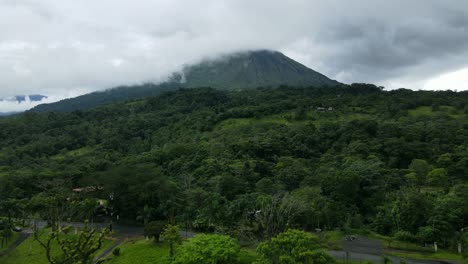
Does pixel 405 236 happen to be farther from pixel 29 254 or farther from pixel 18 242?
pixel 18 242

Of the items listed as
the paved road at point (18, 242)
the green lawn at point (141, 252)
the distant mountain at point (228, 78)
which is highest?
the distant mountain at point (228, 78)

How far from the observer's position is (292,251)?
19.1m

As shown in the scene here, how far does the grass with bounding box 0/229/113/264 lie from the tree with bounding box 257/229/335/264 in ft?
54.4

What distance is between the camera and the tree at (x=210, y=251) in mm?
20891

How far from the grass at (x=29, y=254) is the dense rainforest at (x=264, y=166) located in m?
3.15

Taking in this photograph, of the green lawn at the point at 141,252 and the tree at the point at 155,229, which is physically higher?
the tree at the point at 155,229

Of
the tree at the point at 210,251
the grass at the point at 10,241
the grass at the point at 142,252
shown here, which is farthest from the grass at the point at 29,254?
the tree at the point at 210,251

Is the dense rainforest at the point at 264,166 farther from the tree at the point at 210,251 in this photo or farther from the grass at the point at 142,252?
the tree at the point at 210,251

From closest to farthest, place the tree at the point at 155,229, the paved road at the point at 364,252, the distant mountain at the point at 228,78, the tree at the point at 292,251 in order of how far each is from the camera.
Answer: the tree at the point at 292,251 → the paved road at the point at 364,252 → the tree at the point at 155,229 → the distant mountain at the point at 228,78

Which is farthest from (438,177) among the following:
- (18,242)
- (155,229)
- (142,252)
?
(18,242)

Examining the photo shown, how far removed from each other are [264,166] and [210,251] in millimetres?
27388

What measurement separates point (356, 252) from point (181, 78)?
16849 cm

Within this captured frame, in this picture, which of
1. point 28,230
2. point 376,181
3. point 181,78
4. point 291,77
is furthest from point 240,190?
point 181,78

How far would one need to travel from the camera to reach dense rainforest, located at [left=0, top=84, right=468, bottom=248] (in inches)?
1248
